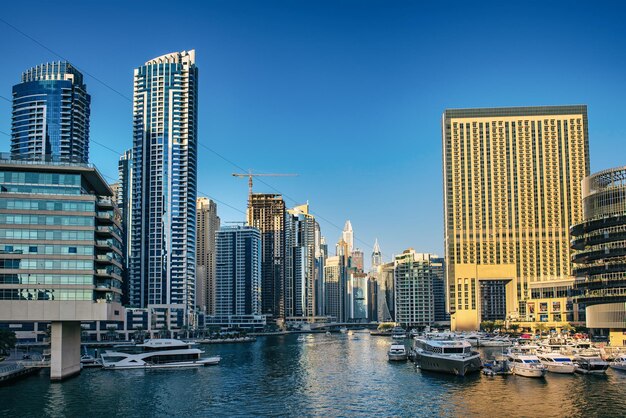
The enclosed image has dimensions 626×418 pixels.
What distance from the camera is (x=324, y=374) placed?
416 ft

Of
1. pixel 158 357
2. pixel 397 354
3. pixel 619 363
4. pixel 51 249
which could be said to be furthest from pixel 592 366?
pixel 51 249

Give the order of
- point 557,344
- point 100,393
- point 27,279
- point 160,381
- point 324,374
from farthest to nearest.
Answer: point 557,344, point 324,374, point 160,381, point 27,279, point 100,393

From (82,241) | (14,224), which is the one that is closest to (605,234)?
(82,241)

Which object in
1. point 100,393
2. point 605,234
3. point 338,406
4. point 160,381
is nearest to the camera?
point 338,406

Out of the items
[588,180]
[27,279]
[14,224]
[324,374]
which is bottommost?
[324,374]

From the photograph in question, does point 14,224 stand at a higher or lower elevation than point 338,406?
higher

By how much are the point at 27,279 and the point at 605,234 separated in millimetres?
126132

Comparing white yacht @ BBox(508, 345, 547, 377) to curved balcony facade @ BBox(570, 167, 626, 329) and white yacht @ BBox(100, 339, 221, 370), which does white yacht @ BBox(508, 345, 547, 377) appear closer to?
curved balcony facade @ BBox(570, 167, 626, 329)

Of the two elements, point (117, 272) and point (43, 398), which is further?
point (117, 272)

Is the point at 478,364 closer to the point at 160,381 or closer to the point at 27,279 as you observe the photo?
the point at 160,381

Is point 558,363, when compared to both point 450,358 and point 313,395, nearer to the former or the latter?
point 450,358

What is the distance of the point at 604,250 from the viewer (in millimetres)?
159125

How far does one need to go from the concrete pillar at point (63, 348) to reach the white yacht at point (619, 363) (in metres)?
93.0

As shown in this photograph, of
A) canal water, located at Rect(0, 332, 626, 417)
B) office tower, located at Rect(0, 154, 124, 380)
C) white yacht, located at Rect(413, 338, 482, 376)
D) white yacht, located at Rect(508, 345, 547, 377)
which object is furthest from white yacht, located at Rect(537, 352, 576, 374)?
office tower, located at Rect(0, 154, 124, 380)
